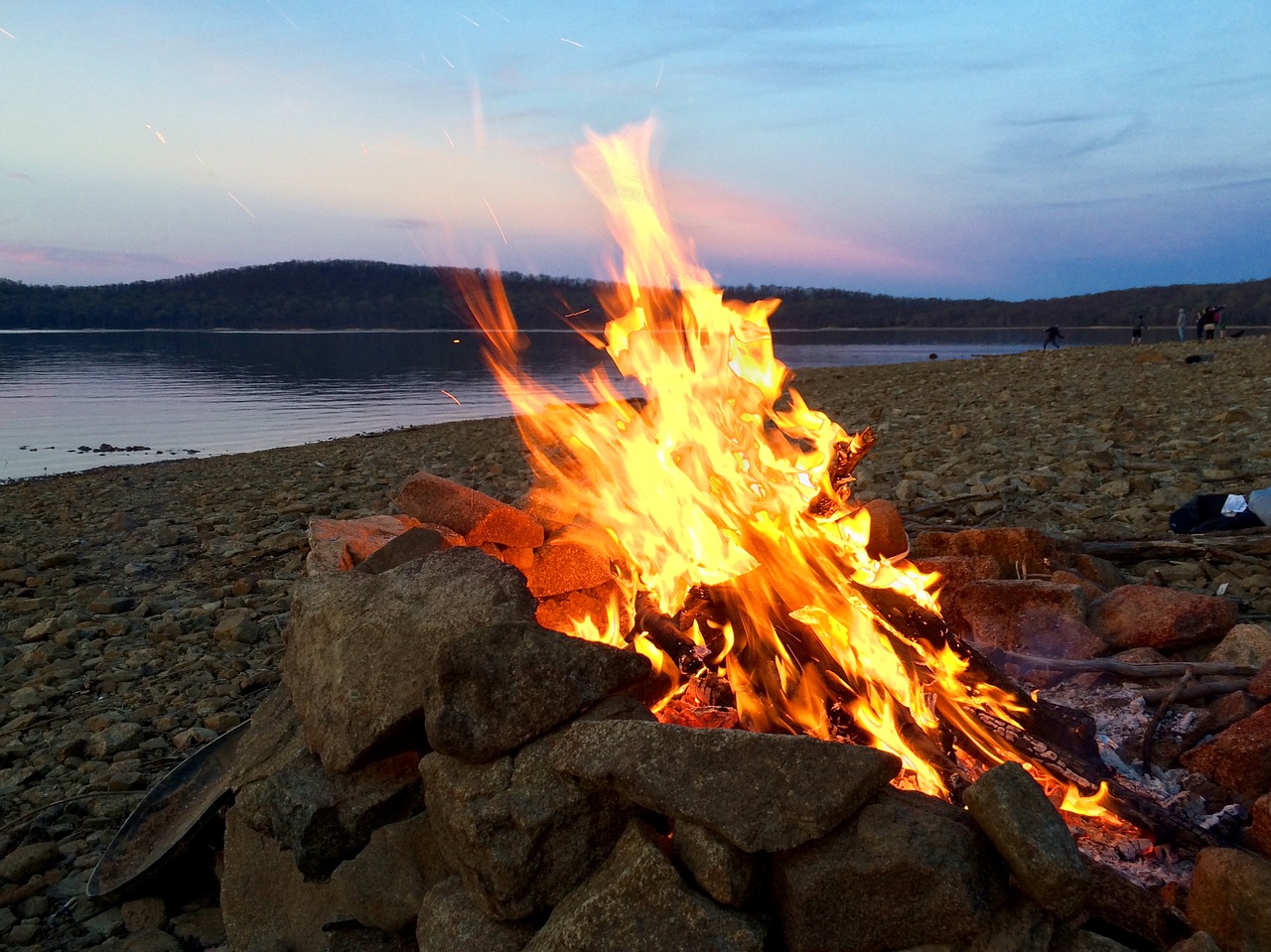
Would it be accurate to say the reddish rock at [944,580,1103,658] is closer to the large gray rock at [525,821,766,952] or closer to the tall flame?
the tall flame

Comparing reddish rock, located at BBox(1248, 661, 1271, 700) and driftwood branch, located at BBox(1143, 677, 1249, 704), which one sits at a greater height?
reddish rock, located at BBox(1248, 661, 1271, 700)

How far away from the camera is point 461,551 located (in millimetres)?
3662

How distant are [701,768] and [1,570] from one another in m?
8.64

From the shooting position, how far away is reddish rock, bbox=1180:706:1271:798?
3.08 meters

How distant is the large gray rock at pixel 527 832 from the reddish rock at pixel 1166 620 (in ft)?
10.1

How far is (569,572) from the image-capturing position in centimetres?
450

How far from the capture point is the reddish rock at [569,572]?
14.6 ft

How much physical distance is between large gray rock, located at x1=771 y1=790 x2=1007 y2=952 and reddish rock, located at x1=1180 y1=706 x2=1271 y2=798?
128cm

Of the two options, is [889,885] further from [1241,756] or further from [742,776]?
[1241,756]

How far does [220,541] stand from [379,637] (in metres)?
7.25

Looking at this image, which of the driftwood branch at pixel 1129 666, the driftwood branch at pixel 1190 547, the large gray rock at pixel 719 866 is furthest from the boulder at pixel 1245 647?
the large gray rock at pixel 719 866

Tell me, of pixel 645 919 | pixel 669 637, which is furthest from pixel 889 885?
pixel 669 637

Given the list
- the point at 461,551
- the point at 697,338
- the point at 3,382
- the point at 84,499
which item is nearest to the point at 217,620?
the point at 461,551

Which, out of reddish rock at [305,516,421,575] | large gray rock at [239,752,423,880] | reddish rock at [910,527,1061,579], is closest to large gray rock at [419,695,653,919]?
large gray rock at [239,752,423,880]
